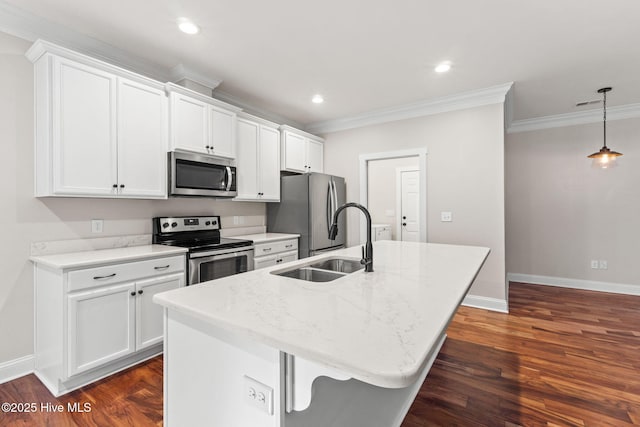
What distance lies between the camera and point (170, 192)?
2789mm

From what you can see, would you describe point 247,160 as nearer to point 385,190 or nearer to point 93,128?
point 93,128

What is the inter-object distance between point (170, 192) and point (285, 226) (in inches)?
66.1

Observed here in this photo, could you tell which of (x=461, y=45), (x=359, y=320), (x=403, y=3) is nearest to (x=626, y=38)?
(x=461, y=45)

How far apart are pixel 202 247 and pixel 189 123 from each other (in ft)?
3.96

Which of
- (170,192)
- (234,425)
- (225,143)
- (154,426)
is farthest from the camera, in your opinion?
(225,143)

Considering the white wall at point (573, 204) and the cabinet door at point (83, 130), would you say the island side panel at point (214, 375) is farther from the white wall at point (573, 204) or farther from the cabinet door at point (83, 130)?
the white wall at point (573, 204)

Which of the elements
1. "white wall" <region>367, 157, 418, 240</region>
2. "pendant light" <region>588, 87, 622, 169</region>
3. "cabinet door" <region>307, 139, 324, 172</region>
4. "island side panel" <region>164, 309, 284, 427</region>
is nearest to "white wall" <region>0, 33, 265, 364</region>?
"island side panel" <region>164, 309, 284, 427</region>

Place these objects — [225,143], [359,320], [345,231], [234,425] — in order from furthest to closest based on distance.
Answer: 1. [345,231]
2. [225,143]
3. [234,425]
4. [359,320]

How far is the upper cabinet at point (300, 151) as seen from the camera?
13.6ft

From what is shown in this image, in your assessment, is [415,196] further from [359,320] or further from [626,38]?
[359,320]

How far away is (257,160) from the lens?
3.74 meters

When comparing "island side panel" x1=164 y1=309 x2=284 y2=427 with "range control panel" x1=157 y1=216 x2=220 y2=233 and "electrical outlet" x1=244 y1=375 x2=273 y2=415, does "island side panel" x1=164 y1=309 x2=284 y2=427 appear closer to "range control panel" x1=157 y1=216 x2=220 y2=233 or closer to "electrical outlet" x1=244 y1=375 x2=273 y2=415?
"electrical outlet" x1=244 y1=375 x2=273 y2=415

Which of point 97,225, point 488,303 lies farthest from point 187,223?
point 488,303

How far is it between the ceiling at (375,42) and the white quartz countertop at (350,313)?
1.85 meters
